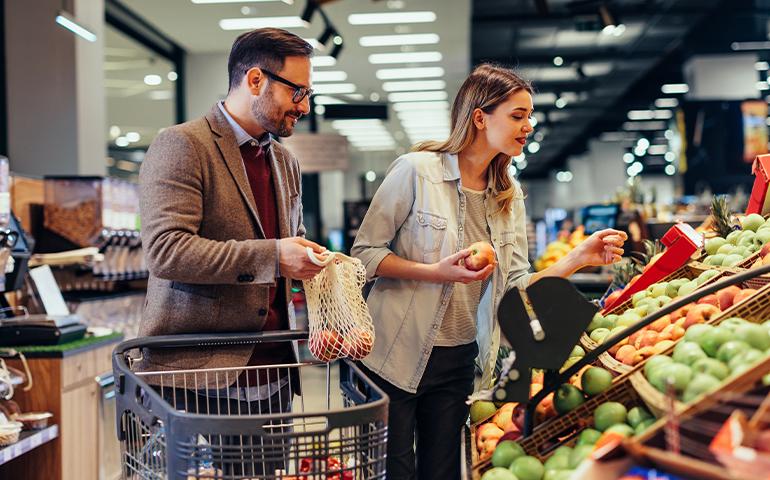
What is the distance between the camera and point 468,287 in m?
2.76

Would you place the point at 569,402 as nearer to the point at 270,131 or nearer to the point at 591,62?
the point at 270,131

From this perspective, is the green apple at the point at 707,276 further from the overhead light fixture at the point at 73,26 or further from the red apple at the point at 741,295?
the overhead light fixture at the point at 73,26

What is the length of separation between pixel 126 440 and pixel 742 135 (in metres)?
13.6

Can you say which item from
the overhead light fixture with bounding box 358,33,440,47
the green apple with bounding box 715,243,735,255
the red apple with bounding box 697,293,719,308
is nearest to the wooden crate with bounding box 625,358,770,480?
the red apple with bounding box 697,293,719,308

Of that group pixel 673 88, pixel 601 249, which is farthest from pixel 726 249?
pixel 673 88

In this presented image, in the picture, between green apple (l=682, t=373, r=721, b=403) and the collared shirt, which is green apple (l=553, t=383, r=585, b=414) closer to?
green apple (l=682, t=373, r=721, b=403)

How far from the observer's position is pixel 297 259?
201 centimetres

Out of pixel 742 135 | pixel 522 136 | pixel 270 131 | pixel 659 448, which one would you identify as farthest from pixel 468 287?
pixel 742 135

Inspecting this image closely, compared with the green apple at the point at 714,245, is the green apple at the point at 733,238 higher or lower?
higher

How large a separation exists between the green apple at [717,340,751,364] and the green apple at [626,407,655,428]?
0.20 meters

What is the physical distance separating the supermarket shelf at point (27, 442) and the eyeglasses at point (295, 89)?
2.21 m

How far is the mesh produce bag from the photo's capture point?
6.84ft

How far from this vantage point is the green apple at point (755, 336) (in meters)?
1.63

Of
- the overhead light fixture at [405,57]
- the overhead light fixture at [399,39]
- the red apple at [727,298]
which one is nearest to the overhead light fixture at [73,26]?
the overhead light fixture at [399,39]
